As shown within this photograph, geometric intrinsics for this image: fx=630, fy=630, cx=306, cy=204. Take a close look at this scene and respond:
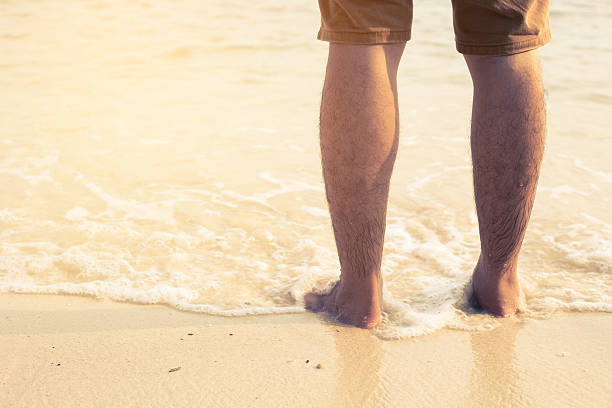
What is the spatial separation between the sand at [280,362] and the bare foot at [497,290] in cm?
4

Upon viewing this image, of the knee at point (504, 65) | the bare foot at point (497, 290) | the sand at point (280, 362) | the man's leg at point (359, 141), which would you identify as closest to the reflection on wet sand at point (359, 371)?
the sand at point (280, 362)

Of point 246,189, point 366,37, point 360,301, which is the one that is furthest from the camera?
point 246,189

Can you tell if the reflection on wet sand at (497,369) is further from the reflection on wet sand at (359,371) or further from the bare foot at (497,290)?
the reflection on wet sand at (359,371)

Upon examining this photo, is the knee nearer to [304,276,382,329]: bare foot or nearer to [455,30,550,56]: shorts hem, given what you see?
[455,30,550,56]: shorts hem

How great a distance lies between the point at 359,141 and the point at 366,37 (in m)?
0.22

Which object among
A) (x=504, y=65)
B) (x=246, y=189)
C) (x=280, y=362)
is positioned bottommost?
(x=246, y=189)

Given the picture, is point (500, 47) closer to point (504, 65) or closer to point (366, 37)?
point (504, 65)

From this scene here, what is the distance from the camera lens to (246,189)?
8.79ft

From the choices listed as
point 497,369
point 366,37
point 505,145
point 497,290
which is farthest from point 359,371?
point 366,37

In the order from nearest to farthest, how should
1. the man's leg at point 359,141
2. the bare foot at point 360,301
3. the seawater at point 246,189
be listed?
the man's leg at point 359,141 → the bare foot at point 360,301 → the seawater at point 246,189

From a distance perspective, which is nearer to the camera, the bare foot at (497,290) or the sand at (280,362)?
the sand at (280,362)

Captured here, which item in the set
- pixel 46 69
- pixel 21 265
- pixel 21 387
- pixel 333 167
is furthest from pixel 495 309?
pixel 46 69

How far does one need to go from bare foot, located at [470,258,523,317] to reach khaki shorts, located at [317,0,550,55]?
532 millimetres

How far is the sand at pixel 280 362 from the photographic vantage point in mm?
1245
